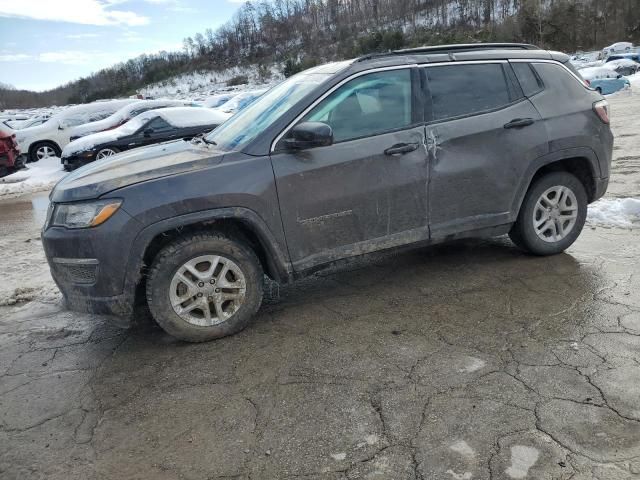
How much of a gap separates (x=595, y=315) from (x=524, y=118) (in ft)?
5.57

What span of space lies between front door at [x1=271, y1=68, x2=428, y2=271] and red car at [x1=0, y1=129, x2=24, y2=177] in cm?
1169

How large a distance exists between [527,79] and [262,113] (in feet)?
7.52

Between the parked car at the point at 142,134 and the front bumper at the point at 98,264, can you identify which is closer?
the front bumper at the point at 98,264

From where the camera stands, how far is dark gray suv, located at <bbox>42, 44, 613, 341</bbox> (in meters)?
3.53

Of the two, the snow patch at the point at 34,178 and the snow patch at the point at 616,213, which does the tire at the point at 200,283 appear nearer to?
the snow patch at the point at 616,213

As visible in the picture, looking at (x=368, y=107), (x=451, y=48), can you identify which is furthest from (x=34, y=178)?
(x=451, y=48)

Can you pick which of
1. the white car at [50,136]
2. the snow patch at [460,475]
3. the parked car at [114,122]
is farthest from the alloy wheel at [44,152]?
the snow patch at [460,475]

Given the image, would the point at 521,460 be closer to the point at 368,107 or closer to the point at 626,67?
the point at 368,107

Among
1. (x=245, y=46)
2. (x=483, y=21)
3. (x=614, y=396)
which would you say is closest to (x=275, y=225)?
(x=614, y=396)

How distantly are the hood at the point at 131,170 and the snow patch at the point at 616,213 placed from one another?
14.1 feet

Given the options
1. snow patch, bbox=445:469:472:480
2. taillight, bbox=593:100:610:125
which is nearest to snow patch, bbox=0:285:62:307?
snow patch, bbox=445:469:472:480

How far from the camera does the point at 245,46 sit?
112 m

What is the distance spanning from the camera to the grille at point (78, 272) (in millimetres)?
3500

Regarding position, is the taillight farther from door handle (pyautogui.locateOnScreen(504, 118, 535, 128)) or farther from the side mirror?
the side mirror
